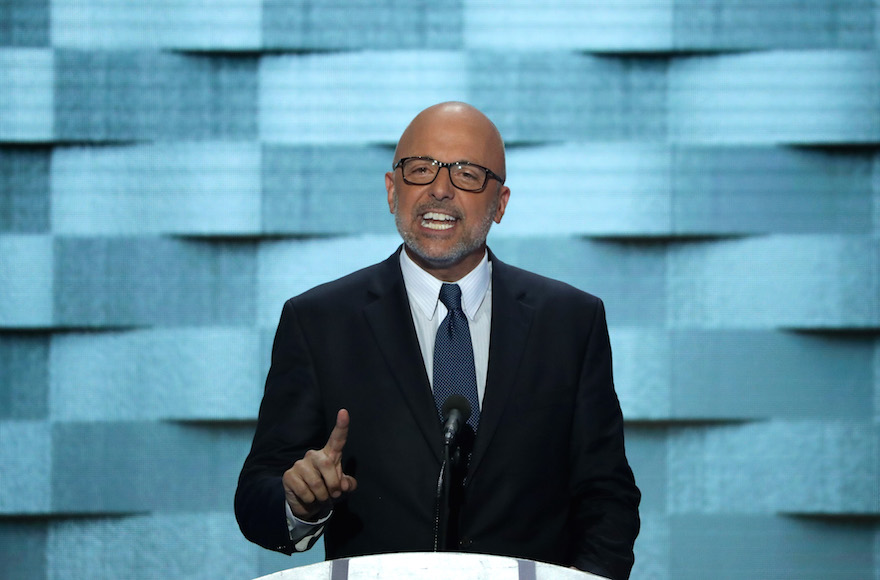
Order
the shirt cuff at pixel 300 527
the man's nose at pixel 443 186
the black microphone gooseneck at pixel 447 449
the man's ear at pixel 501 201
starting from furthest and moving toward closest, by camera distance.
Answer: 1. the man's ear at pixel 501 201
2. the man's nose at pixel 443 186
3. the shirt cuff at pixel 300 527
4. the black microphone gooseneck at pixel 447 449

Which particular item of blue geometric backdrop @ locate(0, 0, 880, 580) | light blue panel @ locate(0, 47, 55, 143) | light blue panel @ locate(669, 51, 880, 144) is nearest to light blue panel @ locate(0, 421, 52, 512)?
blue geometric backdrop @ locate(0, 0, 880, 580)

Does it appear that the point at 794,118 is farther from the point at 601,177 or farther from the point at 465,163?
the point at 465,163

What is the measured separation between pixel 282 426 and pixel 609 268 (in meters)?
1.12

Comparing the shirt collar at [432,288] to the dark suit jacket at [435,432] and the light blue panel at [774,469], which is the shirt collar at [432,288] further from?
the light blue panel at [774,469]

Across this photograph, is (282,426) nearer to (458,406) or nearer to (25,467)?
(458,406)

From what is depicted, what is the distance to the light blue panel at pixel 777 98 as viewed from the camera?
87.4 inches

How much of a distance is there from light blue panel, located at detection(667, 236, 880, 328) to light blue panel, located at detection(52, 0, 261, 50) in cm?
128

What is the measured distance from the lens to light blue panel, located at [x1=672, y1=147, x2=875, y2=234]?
2209 mm

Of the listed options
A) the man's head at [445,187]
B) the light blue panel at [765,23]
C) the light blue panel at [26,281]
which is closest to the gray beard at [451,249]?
the man's head at [445,187]

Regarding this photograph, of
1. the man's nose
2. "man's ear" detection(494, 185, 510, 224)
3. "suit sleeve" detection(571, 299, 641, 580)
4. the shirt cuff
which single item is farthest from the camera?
"man's ear" detection(494, 185, 510, 224)

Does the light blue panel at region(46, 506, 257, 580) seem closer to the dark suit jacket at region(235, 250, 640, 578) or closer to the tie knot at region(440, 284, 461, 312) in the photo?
the dark suit jacket at region(235, 250, 640, 578)

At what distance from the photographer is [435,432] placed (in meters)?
1.35

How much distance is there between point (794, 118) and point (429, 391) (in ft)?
4.62

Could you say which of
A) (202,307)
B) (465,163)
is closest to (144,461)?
(202,307)
